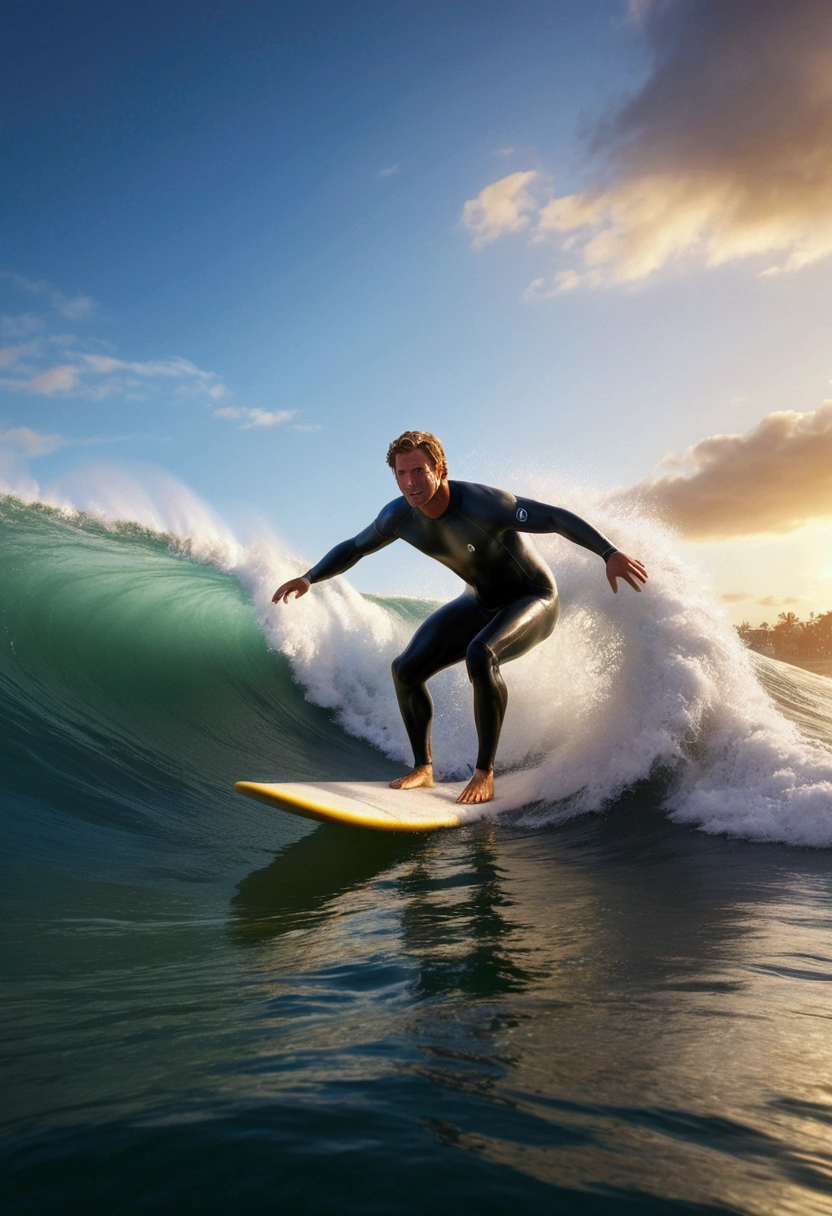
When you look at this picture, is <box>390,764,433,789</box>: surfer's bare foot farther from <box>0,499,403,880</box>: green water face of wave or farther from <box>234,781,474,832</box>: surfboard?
<box>0,499,403,880</box>: green water face of wave

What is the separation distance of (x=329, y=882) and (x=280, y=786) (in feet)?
2.50

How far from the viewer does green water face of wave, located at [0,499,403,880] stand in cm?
534

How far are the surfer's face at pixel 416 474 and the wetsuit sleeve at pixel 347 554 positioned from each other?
2.06 feet

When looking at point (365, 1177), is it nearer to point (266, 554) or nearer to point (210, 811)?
point (210, 811)

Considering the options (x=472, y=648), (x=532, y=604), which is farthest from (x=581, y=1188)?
(x=532, y=604)

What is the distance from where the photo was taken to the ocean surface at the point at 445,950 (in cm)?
108

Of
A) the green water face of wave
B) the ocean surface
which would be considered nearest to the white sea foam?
the ocean surface

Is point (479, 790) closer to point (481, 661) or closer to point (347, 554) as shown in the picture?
point (481, 661)

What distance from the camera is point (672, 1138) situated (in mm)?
1125

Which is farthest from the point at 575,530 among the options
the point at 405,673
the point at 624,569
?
the point at 405,673

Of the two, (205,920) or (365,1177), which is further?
(205,920)

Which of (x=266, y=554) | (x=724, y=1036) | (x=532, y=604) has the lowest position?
(x=724, y=1036)

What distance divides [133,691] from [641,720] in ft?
16.1

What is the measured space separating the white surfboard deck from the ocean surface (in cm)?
18
